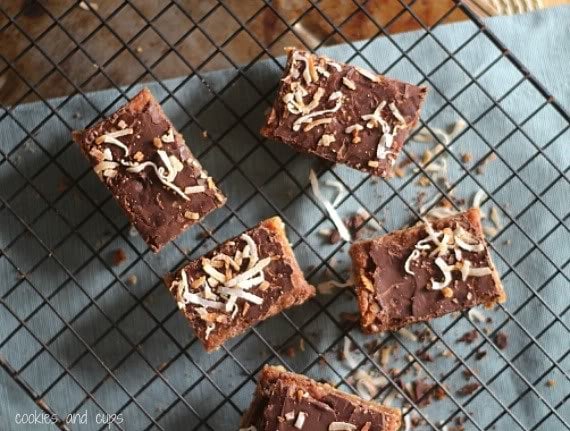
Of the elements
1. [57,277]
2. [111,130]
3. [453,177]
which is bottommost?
[453,177]

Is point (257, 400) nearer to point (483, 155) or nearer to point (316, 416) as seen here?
point (316, 416)

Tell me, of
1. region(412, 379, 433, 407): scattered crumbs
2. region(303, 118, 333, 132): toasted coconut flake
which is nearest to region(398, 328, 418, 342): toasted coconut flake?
region(412, 379, 433, 407): scattered crumbs

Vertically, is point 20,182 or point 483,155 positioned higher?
→ point 20,182

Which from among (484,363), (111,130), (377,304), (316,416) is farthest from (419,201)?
(111,130)

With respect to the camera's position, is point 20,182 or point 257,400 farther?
point 20,182

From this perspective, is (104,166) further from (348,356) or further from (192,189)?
(348,356)

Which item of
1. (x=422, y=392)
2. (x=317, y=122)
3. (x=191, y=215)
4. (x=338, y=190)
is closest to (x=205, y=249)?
(x=191, y=215)
